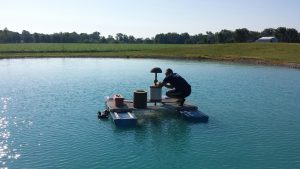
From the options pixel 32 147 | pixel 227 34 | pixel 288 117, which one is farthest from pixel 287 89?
pixel 227 34

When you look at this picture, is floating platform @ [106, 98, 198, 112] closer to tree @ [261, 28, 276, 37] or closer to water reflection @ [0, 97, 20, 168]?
water reflection @ [0, 97, 20, 168]

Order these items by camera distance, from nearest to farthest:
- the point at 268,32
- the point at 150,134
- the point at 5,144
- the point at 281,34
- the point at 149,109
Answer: the point at 5,144 < the point at 150,134 < the point at 149,109 < the point at 281,34 < the point at 268,32

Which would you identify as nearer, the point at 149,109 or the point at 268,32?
the point at 149,109

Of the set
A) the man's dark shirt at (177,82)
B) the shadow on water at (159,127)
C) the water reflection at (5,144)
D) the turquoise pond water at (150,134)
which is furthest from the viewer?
the man's dark shirt at (177,82)

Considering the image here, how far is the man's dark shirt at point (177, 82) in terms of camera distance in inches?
848

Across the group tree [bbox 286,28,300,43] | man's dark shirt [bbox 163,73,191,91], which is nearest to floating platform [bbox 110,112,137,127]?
man's dark shirt [bbox 163,73,191,91]

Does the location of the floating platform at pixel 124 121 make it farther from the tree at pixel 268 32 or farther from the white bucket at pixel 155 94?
the tree at pixel 268 32

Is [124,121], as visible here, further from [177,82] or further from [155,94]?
[177,82]

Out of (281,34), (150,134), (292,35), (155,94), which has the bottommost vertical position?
(150,134)

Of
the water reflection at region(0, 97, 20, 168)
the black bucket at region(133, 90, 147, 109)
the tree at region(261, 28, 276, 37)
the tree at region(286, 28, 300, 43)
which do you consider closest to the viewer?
the water reflection at region(0, 97, 20, 168)

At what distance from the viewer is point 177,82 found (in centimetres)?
2173

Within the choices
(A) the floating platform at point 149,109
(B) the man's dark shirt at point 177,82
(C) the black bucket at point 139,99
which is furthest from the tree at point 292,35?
(C) the black bucket at point 139,99

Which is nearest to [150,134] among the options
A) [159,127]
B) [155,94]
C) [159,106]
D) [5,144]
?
[159,127]

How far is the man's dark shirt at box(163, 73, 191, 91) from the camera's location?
21.5m
